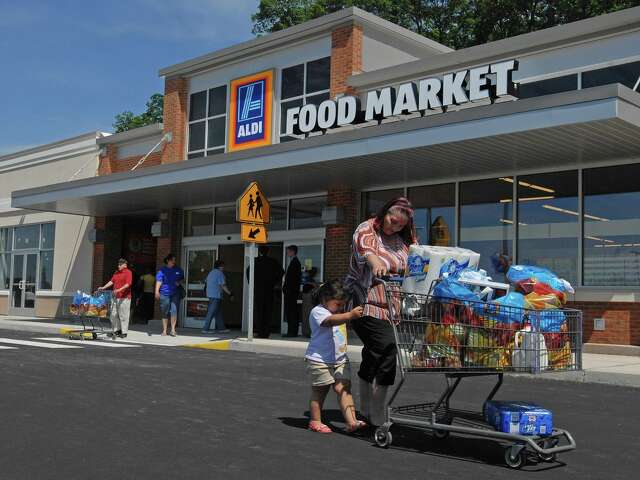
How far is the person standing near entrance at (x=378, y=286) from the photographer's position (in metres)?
6.29

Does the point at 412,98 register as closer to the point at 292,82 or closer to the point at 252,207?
the point at 252,207

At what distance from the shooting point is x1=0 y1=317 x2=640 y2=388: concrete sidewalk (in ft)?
35.3

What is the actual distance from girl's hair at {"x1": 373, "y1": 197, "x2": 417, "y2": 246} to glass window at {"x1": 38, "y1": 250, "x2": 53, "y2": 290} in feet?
74.6

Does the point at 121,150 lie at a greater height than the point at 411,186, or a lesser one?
greater

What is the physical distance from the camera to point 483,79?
1552 cm

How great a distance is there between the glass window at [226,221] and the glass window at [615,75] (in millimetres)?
9662

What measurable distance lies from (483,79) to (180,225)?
10.4 m

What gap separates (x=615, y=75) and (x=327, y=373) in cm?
1066

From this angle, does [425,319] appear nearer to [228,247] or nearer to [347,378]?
[347,378]

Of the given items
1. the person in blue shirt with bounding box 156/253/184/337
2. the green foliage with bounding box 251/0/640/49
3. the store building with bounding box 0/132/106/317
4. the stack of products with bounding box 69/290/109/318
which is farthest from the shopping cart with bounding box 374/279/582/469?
Answer: the green foliage with bounding box 251/0/640/49

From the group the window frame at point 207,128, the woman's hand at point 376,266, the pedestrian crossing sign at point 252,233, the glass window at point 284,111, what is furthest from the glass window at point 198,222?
the woman's hand at point 376,266

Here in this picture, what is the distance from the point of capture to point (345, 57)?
1884 cm

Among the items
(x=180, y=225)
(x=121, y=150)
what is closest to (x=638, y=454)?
(x=180, y=225)

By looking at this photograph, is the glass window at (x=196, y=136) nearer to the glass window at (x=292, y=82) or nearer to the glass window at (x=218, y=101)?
the glass window at (x=218, y=101)
